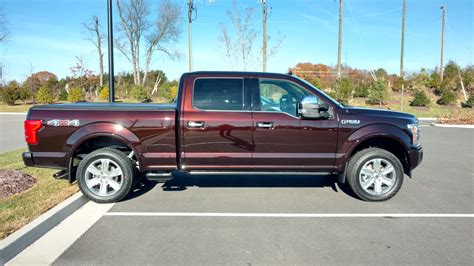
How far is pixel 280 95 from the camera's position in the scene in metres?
5.50

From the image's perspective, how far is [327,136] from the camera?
5.19 m

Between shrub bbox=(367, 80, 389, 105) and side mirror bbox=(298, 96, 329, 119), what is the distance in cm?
2173

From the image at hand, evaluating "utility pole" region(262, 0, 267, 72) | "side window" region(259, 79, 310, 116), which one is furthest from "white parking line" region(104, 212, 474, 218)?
"utility pole" region(262, 0, 267, 72)

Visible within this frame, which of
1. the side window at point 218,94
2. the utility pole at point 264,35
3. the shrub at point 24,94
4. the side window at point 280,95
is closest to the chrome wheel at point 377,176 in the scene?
the side window at point 280,95

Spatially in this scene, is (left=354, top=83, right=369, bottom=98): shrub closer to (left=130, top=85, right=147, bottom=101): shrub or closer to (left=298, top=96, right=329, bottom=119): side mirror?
(left=130, top=85, right=147, bottom=101): shrub

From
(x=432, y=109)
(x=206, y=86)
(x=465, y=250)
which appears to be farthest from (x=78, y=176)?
(x=432, y=109)

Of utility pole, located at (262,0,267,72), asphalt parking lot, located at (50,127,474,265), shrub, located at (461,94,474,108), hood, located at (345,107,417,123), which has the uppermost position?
utility pole, located at (262,0,267,72)

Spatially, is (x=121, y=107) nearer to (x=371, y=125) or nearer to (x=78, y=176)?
(x=78, y=176)

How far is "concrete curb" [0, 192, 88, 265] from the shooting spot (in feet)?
11.4

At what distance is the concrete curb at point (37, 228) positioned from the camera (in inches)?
136

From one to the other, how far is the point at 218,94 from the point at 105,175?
2.11 metres

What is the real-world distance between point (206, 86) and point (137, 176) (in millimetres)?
2004

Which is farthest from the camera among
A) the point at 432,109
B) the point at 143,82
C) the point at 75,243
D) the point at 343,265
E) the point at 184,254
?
the point at 143,82

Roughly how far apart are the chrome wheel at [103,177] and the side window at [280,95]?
247 centimetres
